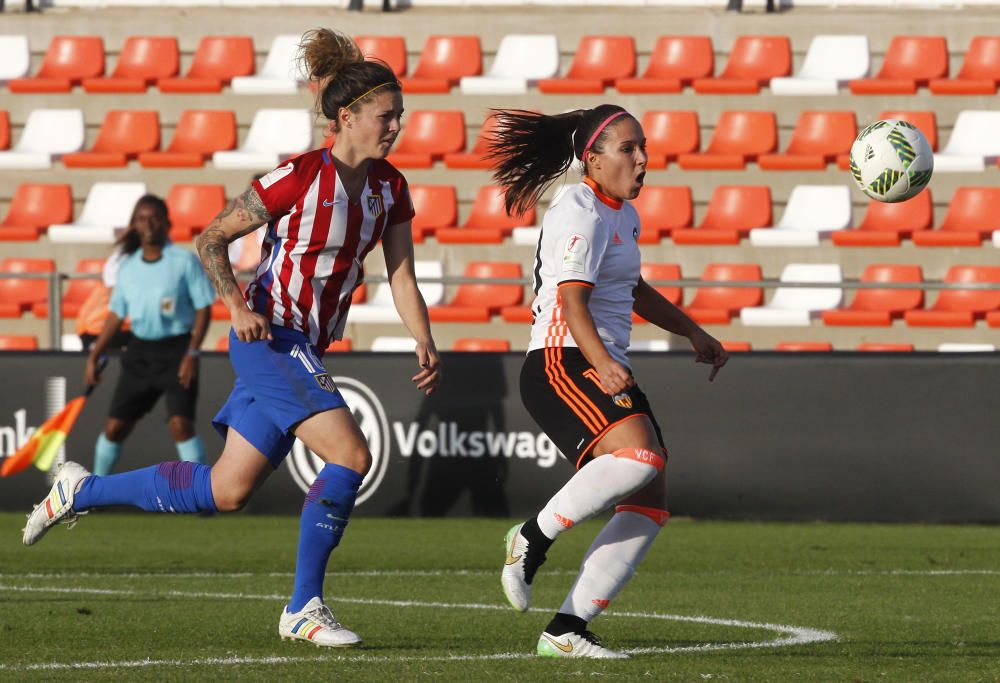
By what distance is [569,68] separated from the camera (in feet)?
62.1

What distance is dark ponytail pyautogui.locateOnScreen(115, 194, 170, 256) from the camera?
12.2 metres

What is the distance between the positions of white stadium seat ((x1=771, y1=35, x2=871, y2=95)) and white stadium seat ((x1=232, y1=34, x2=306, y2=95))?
505cm

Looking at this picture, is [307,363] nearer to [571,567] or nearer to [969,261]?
[571,567]

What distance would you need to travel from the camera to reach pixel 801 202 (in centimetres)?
1747

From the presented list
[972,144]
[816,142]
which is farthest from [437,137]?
[972,144]

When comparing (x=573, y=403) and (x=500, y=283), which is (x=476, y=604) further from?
(x=500, y=283)

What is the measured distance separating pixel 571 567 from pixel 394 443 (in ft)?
10.5

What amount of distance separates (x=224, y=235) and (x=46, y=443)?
7.04 metres

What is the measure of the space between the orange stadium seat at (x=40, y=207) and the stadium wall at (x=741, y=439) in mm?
6413

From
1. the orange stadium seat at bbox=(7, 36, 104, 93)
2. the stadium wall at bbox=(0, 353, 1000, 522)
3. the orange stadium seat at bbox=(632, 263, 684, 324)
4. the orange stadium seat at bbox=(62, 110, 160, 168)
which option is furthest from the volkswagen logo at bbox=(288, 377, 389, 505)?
the orange stadium seat at bbox=(7, 36, 104, 93)

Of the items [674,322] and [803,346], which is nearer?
[674,322]

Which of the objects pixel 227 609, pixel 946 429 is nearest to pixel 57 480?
pixel 227 609

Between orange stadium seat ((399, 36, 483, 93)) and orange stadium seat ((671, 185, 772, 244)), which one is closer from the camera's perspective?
orange stadium seat ((671, 185, 772, 244))

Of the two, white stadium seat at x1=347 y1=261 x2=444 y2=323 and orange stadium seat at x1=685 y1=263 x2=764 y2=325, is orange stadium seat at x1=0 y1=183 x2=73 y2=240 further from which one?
orange stadium seat at x1=685 y1=263 x2=764 y2=325
